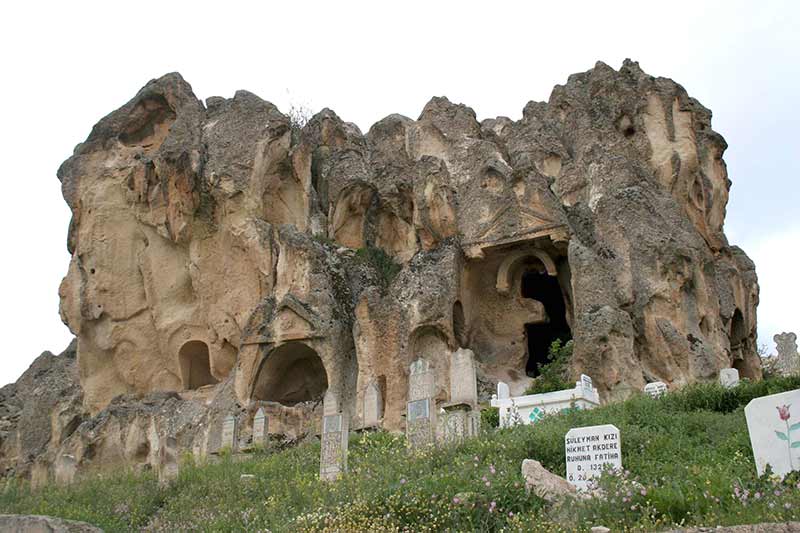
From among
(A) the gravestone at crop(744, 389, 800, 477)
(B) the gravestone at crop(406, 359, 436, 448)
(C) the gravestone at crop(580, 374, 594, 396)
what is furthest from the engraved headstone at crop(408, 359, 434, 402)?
(A) the gravestone at crop(744, 389, 800, 477)

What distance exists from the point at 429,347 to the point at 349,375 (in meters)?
2.55

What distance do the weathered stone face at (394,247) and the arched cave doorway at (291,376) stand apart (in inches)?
2.7

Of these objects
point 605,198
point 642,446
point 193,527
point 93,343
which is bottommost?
point 193,527

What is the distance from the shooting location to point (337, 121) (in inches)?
1239

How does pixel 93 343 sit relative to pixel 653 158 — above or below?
below

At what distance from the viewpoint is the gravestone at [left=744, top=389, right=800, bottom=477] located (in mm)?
9172

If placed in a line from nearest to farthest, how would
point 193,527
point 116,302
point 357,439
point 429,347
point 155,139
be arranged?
point 193,527
point 357,439
point 429,347
point 116,302
point 155,139

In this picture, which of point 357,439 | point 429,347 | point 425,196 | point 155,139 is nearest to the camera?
point 357,439

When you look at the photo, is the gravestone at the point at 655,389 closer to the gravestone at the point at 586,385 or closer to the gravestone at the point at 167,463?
the gravestone at the point at 586,385

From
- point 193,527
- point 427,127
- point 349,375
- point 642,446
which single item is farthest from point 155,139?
point 642,446

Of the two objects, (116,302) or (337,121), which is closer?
(116,302)

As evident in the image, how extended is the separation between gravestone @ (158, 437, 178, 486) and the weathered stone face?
7.60m

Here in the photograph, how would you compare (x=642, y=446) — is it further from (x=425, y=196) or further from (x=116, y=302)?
(x=116, y=302)

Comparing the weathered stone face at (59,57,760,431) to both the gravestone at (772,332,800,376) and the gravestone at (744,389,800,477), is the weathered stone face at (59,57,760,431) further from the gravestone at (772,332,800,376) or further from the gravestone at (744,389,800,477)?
the gravestone at (744,389,800,477)
